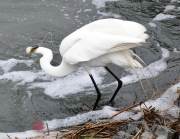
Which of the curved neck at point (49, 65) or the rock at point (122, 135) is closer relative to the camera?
the rock at point (122, 135)

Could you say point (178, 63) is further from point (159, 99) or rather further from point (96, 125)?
point (96, 125)

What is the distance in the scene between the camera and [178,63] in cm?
493

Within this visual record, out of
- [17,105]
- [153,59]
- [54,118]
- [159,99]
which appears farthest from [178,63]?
[17,105]

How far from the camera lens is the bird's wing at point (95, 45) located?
11.2ft

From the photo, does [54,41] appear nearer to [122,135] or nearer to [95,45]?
[95,45]

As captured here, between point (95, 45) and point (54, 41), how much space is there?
90.5 inches

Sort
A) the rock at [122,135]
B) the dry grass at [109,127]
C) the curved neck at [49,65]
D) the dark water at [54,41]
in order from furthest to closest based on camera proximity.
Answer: the dark water at [54,41], the curved neck at [49,65], the dry grass at [109,127], the rock at [122,135]

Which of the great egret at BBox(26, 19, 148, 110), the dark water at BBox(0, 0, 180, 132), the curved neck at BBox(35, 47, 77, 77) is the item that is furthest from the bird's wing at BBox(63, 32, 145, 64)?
the dark water at BBox(0, 0, 180, 132)

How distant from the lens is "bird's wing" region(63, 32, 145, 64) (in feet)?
11.2

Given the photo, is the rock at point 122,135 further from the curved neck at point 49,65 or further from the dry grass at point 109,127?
the curved neck at point 49,65

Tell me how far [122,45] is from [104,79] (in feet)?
4.83

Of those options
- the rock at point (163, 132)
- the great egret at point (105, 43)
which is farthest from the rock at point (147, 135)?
the great egret at point (105, 43)

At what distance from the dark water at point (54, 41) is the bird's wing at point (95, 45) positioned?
2.79ft

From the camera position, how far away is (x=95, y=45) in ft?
11.6
